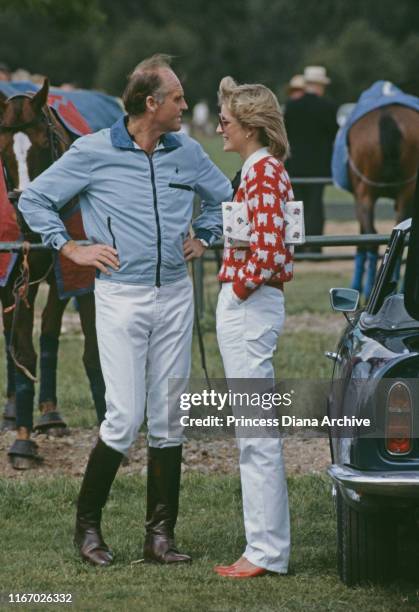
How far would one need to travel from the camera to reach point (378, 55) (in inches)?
3310

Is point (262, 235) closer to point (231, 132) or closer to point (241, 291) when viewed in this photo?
point (241, 291)

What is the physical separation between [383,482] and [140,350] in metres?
1.27

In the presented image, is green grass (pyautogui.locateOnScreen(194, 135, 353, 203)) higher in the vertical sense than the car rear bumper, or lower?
higher

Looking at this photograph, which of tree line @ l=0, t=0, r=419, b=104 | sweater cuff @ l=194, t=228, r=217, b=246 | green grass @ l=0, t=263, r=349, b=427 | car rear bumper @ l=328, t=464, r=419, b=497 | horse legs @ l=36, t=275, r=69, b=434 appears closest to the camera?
car rear bumper @ l=328, t=464, r=419, b=497

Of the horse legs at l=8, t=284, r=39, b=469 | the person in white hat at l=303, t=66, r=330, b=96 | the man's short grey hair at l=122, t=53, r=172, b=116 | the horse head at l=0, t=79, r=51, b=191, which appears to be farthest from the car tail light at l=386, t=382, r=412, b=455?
the person in white hat at l=303, t=66, r=330, b=96

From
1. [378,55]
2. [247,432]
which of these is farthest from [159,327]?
[378,55]

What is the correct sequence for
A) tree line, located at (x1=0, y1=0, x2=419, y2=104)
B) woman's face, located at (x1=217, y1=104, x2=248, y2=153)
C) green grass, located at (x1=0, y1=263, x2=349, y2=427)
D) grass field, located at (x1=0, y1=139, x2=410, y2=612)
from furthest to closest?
tree line, located at (x1=0, y1=0, x2=419, y2=104), green grass, located at (x1=0, y1=263, x2=349, y2=427), woman's face, located at (x1=217, y1=104, x2=248, y2=153), grass field, located at (x1=0, y1=139, x2=410, y2=612)

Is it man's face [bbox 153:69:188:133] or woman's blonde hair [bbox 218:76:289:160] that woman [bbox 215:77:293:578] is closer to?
woman's blonde hair [bbox 218:76:289:160]

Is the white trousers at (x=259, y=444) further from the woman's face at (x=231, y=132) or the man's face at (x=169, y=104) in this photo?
the man's face at (x=169, y=104)

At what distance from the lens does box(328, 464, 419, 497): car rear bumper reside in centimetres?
515

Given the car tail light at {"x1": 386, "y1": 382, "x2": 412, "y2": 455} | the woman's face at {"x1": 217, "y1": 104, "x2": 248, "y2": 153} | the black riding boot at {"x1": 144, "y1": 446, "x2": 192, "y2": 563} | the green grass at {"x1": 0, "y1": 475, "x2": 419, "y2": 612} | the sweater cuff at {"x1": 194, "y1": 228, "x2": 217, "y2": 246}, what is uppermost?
the woman's face at {"x1": 217, "y1": 104, "x2": 248, "y2": 153}

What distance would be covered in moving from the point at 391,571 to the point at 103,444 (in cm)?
123

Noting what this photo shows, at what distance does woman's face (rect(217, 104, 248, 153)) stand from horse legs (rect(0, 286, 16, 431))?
278 cm

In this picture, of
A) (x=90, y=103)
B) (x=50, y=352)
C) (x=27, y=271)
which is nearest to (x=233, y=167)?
(x=90, y=103)
